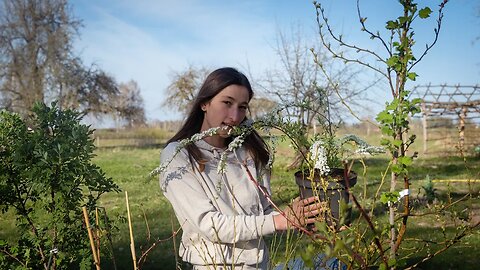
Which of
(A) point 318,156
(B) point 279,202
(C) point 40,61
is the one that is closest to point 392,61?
(A) point 318,156

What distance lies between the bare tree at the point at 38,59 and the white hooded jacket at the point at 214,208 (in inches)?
899

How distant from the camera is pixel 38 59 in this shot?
23953 millimetres

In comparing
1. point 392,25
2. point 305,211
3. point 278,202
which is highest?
point 392,25

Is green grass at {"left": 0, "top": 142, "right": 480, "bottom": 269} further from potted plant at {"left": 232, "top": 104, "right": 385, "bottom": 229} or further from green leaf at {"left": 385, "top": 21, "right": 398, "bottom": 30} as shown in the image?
green leaf at {"left": 385, "top": 21, "right": 398, "bottom": 30}

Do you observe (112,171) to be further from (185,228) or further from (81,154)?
(185,228)

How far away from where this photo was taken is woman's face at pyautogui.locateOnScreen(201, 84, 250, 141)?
66.8 inches

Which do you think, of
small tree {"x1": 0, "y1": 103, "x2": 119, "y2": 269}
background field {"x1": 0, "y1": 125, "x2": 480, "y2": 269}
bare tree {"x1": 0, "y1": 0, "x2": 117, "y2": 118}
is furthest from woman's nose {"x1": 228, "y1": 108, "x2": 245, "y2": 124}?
bare tree {"x1": 0, "y1": 0, "x2": 117, "y2": 118}

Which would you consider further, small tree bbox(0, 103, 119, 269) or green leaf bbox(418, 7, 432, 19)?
small tree bbox(0, 103, 119, 269)

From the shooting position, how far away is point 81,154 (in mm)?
2426

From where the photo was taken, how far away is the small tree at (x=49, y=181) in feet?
7.87

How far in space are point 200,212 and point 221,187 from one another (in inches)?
4.8

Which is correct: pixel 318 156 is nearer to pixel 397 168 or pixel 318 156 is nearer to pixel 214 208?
pixel 397 168

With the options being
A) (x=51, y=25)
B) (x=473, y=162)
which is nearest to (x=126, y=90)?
(x=51, y=25)

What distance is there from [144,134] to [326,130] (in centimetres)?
3306
